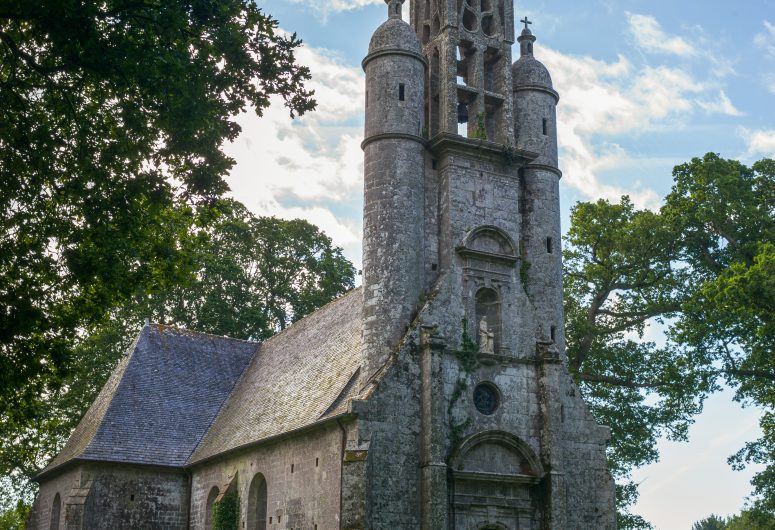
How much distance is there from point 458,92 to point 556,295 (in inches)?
267

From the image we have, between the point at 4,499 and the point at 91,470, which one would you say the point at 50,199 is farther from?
the point at 4,499

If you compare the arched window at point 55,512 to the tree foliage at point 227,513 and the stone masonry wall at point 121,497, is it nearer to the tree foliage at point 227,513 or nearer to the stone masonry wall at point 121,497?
the stone masonry wall at point 121,497

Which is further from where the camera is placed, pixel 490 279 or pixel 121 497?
pixel 121 497

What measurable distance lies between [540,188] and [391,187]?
17.4ft

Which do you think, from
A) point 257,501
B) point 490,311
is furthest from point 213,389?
point 490,311

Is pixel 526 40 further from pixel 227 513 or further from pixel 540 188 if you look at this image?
pixel 227 513

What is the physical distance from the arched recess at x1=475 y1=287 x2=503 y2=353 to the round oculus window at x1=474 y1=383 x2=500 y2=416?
1071mm

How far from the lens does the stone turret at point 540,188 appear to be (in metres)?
27.0

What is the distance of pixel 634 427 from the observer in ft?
114

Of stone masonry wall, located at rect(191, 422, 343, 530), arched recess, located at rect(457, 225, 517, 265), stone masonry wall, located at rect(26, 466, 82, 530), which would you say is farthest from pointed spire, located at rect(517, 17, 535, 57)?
stone masonry wall, located at rect(26, 466, 82, 530)

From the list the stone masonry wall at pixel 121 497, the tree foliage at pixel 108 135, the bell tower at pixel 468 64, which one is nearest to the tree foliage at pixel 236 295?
the stone masonry wall at pixel 121 497

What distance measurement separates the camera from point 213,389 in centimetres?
3606

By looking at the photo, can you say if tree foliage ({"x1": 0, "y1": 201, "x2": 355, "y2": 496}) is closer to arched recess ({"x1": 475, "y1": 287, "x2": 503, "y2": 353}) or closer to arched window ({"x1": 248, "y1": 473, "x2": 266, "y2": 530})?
arched window ({"x1": 248, "y1": 473, "x2": 266, "y2": 530})

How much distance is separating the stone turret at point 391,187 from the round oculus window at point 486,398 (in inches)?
104
